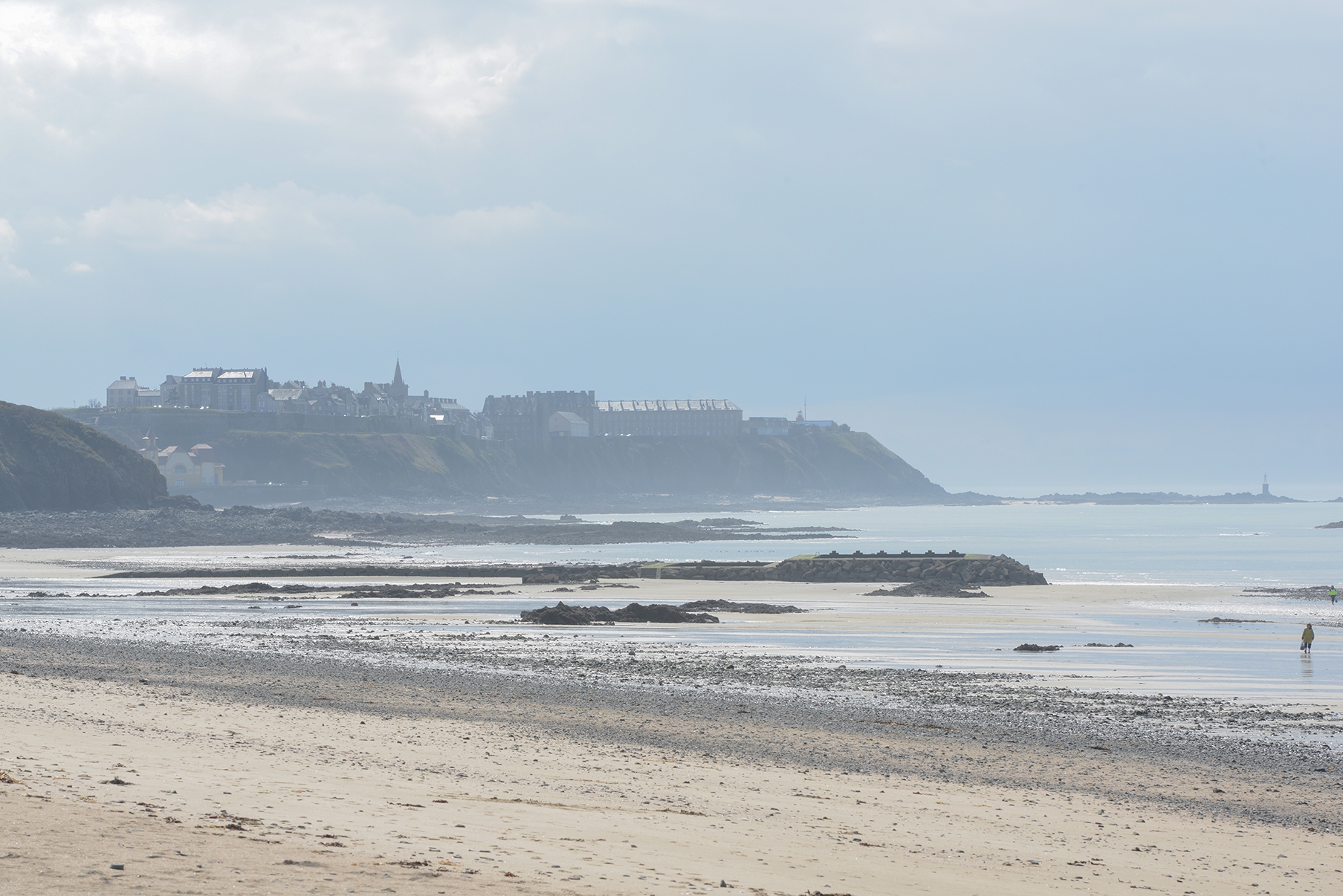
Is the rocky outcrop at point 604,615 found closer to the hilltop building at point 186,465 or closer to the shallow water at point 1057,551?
the shallow water at point 1057,551

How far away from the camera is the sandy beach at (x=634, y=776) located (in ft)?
27.0

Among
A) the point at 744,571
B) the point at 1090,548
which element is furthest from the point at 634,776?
the point at 1090,548

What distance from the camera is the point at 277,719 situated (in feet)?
51.2

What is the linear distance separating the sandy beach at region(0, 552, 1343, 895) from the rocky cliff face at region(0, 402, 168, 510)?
288 feet

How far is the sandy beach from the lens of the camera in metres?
8.22

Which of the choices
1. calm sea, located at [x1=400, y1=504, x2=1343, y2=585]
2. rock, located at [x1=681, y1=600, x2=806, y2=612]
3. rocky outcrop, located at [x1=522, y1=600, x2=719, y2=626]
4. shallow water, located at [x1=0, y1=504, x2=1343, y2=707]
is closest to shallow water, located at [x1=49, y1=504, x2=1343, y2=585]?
calm sea, located at [x1=400, y1=504, x2=1343, y2=585]

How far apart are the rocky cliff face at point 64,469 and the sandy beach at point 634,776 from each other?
87.9m

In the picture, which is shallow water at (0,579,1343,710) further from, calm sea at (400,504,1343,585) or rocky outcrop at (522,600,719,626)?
calm sea at (400,504,1343,585)

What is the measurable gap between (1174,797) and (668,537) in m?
93.4

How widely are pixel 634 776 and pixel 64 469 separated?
353 feet

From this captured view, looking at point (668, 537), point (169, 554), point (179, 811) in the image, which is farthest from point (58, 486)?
point (179, 811)

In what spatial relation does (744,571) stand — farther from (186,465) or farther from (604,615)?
(186,465)

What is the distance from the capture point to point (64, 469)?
105 meters

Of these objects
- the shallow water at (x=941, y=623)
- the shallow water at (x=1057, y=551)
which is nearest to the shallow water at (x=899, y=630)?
the shallow water at (x=941, y=623)
